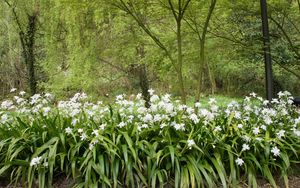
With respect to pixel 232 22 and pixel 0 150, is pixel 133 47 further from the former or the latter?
pixel 0 150

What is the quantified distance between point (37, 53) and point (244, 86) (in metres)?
7.41

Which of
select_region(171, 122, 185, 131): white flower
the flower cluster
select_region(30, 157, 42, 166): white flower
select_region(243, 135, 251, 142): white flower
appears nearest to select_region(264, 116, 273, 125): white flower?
the flower cluster

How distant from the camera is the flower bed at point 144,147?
106 inches

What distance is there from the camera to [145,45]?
285 inches

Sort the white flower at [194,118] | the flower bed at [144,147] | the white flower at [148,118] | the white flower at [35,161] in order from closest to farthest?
the white flower at [35,161], the flower bed at [144,147], the white flower at [194,118], the white flower at [148,118]

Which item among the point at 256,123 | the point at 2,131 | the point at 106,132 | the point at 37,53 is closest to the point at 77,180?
the point at 106,132

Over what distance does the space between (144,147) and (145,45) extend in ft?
15.2

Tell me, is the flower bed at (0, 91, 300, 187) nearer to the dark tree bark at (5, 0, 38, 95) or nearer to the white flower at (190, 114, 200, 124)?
the white flower at (190, 114, 200, 124)

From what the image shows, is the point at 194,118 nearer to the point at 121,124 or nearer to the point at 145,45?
the point at 121,124

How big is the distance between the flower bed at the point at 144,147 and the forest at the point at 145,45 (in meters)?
1.83

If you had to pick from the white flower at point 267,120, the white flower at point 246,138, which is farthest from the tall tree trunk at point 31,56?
the white flower at point 246,138

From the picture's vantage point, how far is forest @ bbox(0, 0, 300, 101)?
16.7ft

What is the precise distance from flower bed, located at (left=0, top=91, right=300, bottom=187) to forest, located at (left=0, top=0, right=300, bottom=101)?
1.83 metres

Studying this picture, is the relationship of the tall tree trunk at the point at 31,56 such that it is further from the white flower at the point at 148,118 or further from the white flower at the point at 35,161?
the white flower at the point at 35,161
